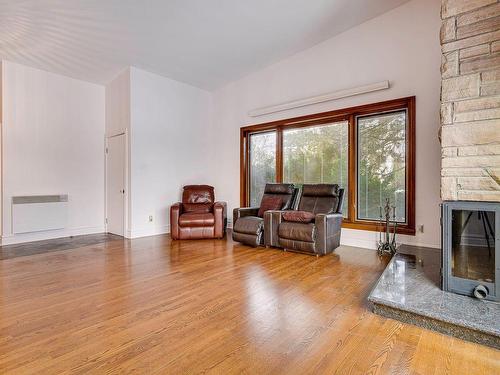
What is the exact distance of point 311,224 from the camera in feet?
12.0

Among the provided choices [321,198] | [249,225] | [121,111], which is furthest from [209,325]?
[121,111]

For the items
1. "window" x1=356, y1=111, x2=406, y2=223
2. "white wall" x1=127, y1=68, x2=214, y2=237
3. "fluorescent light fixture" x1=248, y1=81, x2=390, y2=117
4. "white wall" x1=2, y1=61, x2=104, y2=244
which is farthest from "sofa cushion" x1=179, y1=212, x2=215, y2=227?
"window" x1=356, y1=111, x2=406, y2=223

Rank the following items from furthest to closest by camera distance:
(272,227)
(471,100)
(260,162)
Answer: (260,162), (272,227), (471,100)

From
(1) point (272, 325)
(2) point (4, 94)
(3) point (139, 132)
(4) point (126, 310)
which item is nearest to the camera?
(1) point (272, 325)

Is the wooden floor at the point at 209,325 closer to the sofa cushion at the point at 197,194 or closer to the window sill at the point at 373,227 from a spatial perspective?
the window sill at the point at 373,227

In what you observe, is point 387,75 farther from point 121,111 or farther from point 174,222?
point 121,111

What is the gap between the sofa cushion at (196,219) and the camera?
461 centimetres

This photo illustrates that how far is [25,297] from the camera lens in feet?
7.60

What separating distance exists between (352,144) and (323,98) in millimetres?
887

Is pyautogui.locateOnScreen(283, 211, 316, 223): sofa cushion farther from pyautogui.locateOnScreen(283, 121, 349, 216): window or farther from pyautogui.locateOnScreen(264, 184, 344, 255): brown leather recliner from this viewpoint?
pyautogui.locateOnScreen(283, 121, 349, 216): window

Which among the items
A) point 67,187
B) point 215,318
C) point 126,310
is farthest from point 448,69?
point 67,187

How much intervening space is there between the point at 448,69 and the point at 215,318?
257 centimetres

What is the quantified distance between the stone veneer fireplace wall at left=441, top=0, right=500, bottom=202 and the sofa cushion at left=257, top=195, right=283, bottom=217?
263cm

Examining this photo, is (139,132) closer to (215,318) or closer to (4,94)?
(4,94)
